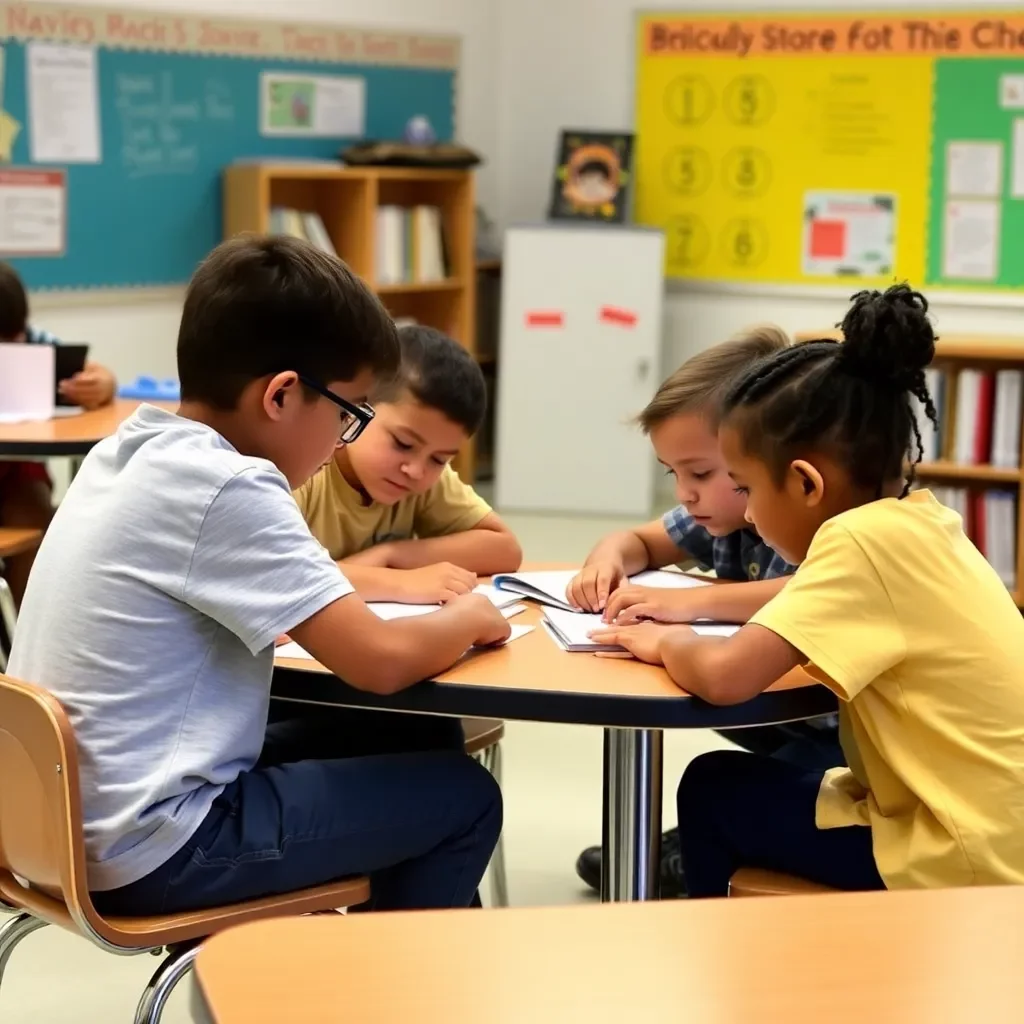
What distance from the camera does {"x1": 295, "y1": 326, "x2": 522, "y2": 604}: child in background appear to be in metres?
2.31

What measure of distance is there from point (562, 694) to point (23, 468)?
2.50 meters

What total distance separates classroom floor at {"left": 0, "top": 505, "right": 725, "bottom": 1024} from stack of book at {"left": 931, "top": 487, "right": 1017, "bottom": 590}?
5.42 feet

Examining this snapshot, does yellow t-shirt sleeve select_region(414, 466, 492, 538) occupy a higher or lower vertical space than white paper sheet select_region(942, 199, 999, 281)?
lower

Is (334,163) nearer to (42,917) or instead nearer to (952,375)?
(952,375)

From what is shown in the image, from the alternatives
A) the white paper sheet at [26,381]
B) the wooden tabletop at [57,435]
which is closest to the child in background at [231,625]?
the wooden tabletop at [57,435]

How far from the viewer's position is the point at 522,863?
9.89ft

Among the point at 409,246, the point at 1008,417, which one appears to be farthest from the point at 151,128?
the point at 1008,417

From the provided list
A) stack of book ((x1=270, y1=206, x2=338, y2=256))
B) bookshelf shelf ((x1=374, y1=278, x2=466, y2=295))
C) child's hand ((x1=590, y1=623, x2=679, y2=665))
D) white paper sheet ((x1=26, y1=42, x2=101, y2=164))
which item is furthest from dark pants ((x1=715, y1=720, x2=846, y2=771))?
bookshelf shelf ((x1=374, y1=278, x2=466, y2=295))

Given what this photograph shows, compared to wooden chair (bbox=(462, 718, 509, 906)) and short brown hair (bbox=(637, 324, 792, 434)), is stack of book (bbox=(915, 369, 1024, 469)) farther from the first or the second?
short brown hair (bbox=(637, 324, 792, 434))

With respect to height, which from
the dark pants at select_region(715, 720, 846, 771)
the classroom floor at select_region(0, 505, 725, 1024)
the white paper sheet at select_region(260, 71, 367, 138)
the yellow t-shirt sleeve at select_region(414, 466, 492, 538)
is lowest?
the classroom floor at select_region(0, 505, 725, 1024)

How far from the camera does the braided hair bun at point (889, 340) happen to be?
5.73 feet

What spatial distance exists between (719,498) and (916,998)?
1267 mm

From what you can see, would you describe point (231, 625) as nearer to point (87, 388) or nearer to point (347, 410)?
point (347, 410)

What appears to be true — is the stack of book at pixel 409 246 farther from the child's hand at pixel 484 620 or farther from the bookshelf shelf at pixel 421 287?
the child's hand at pixel 484 620
